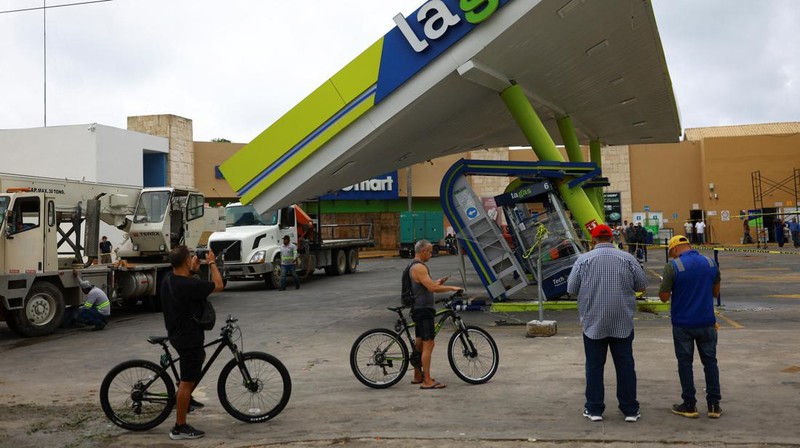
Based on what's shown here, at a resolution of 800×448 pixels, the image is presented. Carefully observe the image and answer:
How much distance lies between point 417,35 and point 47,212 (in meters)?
8.60

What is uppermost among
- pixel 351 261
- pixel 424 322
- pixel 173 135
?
pixel 173 135

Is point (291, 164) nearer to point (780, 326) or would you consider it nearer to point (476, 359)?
point (476, 359)

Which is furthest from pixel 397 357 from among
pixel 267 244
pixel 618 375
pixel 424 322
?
pixel 267 244

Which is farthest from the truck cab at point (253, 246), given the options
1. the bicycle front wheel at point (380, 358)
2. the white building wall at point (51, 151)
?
the white building wall at point (51, 151)

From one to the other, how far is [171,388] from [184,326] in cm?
74

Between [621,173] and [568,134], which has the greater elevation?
[621,173]

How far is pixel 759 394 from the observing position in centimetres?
736

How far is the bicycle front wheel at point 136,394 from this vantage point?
6.73 m

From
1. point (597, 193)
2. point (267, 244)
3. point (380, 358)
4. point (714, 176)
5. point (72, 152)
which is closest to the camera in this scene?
point (380, 358)

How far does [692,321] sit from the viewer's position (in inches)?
260

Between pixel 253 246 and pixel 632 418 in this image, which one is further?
pixel 253 246

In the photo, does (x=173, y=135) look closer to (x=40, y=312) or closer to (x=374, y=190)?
(x=374, y=190)

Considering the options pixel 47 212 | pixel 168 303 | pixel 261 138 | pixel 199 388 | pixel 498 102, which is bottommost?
pixel 199 388

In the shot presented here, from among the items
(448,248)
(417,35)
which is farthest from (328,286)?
(448,248)
